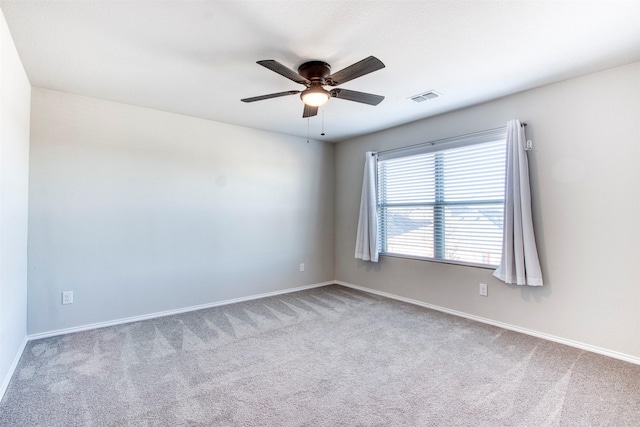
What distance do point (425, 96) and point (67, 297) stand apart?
4181mm

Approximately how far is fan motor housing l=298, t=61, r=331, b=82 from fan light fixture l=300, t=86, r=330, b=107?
77 mm

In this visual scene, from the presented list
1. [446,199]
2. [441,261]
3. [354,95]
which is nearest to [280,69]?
[354,95]

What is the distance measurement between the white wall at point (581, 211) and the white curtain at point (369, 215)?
1265 mm

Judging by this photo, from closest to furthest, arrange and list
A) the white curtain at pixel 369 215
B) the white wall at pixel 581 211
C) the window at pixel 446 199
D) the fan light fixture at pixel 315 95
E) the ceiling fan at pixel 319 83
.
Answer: the ceiling fan at pixel 319 83, the fan light fixture at pixel 315 95, the white wall at pixel 581 211, the window at pixel 446 199, the white curtain at pixel 369 215

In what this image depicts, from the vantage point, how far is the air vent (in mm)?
3141

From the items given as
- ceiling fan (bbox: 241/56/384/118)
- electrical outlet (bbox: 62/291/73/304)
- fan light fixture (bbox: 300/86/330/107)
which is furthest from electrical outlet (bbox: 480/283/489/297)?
electrical outlet (bbox: 62/291/73/304)

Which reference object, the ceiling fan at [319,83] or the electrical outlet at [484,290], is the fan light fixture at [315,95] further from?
the electrical outlet at [484,290]

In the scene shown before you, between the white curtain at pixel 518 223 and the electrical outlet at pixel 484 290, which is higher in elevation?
the white curtain at pixel 518 223

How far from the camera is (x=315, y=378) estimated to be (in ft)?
7.42

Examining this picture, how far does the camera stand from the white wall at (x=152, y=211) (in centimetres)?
304

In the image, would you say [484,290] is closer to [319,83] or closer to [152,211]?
[319,83]

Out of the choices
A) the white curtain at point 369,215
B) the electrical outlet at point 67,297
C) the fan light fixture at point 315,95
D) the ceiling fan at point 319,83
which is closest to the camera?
the ceiling fan at point 319,83

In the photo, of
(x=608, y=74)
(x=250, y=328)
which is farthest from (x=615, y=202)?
(x=250, y=328)

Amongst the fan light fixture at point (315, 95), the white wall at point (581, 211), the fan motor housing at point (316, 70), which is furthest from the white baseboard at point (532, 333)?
the fan motor housing at point (316, 70)
